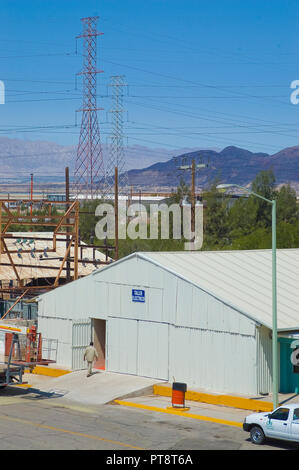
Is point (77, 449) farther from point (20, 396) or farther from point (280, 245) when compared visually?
point (280, 245)

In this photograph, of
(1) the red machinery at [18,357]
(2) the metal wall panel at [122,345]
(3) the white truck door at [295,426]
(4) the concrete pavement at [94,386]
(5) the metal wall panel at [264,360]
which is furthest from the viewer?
(2) the metal wall panel at [122,345]

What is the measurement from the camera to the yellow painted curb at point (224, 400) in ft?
95.0

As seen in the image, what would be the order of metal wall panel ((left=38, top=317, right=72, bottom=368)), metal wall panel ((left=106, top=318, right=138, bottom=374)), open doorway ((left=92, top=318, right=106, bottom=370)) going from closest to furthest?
metal wall panel ((left=106, top=318, right=138, bottom=374)) < open doorway ((left=92, top=318, right=106, bottom=370)) < metal wall panel ((left=38, top=317, right=72, bottom=368))

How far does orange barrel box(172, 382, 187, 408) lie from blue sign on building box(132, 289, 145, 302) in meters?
6.74

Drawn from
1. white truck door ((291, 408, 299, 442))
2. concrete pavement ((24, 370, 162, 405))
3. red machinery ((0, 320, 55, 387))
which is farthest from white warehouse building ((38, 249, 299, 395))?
white truck door ((291, 408, 299, 442))

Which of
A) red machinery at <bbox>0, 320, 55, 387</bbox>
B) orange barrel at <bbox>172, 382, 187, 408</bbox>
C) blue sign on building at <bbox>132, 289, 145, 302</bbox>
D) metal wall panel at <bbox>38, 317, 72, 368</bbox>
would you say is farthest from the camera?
metal wall panel at <bbox>38, 317, 72, 368</bbox>

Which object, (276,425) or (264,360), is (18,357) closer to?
(264,360)

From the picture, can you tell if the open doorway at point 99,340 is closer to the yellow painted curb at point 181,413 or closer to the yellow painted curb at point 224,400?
the yellow painted curb at point 224,400

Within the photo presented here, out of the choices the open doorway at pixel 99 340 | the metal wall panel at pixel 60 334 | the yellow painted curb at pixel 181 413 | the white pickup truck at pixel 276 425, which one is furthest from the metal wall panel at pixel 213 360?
the metal wall panel at pixel 60 334

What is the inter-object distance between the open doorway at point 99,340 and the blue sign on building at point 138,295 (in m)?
3.12

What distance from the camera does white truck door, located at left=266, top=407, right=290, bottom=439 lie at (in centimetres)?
2347

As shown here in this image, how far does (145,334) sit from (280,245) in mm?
40162

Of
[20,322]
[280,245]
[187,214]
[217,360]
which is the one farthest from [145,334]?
[187,214]

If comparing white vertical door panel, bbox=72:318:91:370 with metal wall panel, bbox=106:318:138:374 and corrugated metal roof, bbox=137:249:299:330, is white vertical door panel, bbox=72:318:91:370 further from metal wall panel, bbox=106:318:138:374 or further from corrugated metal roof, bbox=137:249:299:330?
corrugated metal roof, bbox=137:249:299:330
